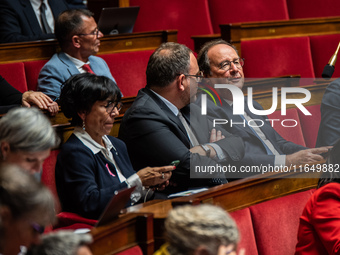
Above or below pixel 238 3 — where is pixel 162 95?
below

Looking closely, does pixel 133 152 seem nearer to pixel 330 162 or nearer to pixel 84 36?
pixel 330 162

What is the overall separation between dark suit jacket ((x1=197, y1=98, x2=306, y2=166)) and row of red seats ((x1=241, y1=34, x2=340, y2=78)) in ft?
2.05

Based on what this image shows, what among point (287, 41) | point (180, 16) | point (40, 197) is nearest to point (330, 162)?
point (40, 197)

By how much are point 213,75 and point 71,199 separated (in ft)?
2.17

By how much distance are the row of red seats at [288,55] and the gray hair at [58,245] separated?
162 centimetres

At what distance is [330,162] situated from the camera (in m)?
0.95

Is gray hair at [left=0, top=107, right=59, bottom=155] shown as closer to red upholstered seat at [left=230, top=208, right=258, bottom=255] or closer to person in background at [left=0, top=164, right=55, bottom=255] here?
person in background at [left=0, top=164, right=55, bottom=255]

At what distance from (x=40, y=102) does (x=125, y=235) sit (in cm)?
58

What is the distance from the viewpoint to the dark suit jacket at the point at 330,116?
1.40 m

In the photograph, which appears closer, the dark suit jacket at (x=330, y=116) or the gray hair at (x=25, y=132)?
the gray hair at (x=25, y=132)

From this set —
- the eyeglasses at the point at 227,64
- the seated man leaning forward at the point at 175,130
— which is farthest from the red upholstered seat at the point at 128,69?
the seated man leaning forward at the point at 175,130

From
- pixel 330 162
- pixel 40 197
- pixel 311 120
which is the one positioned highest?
pixel 40 197

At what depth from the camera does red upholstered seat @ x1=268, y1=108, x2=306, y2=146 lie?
62.8 inches

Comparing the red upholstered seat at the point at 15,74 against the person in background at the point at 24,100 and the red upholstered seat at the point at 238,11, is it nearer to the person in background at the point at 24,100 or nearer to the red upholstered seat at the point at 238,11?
the person in background at the point at 24,100
